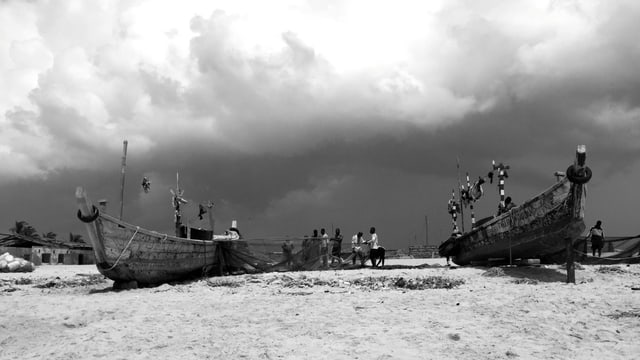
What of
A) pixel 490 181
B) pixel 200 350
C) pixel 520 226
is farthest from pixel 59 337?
pixel 490 181

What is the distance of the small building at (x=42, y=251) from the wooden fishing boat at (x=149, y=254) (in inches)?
796

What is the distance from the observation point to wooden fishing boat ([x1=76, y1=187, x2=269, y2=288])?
1162 centimetres

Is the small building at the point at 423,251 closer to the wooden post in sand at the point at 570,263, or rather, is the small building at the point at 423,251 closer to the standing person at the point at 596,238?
the standing person at the point at 596,238

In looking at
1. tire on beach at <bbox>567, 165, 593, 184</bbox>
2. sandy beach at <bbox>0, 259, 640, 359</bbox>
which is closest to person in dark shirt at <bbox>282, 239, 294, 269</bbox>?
sandy beach at <bbox>0, 259, 640, 359</bbox>

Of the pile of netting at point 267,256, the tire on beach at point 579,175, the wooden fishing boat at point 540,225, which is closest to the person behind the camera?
the tire on beach at point 579,175

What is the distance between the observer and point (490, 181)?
839 inches

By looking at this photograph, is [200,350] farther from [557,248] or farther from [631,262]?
[631,262]

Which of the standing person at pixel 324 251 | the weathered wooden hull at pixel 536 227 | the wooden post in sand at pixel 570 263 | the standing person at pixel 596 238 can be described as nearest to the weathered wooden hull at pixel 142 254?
the standing person at pixel 324 251

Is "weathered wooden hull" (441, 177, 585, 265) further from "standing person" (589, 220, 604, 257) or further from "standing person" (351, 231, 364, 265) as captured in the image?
"standing person" (589, 220, 604, 257)

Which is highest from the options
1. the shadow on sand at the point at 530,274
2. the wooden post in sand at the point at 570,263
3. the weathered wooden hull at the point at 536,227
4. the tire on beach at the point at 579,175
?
the tire on beach at the point at 579,175

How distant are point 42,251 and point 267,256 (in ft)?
79.9

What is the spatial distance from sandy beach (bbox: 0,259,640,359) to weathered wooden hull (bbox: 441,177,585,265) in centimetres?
210

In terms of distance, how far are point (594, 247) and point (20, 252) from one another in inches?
1271

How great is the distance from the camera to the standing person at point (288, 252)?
17109 millimetres
